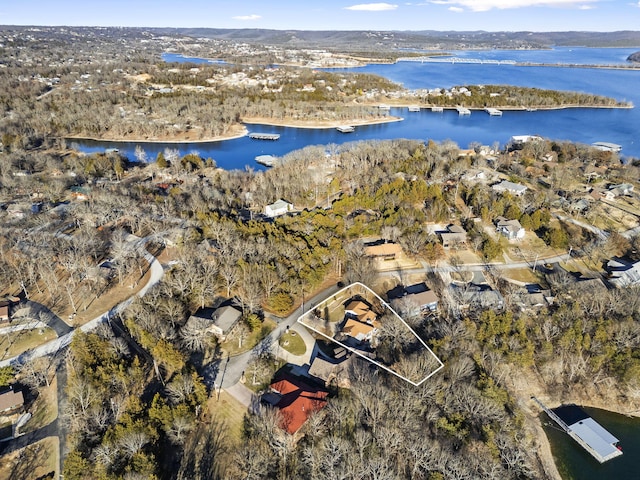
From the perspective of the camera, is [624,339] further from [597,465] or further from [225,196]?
[225,196]

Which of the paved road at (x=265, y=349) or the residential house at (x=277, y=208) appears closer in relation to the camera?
the paved road at (x=265, y=349)

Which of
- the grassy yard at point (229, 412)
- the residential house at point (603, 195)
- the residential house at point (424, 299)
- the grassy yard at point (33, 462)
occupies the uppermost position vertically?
the residential house at point (603, 195)

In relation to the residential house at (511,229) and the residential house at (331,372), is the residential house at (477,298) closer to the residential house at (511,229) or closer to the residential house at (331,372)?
the residential house at (331,372)

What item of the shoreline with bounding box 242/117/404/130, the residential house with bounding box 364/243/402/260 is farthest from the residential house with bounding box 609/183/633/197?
Answer: the shoreline with bounding box 242/117/404/130

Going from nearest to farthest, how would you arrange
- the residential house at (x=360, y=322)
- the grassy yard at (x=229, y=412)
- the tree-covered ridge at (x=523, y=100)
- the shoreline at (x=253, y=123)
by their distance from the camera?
the grassy yard at (x=229, y=412)
the residential house at (x=360, y=322)
the shoreline at (x=253, y=123)
the tree-covered ridge at (x=523, y=100)

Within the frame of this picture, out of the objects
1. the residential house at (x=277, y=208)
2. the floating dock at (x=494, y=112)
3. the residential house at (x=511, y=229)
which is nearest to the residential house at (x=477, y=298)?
the residential house at (x=511, y=229)

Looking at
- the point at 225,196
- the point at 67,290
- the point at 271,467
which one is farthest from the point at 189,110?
the point at 271,467

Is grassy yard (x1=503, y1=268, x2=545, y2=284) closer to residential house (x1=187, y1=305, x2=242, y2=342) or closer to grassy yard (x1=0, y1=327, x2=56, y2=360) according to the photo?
residential house (x1=187, y1=305, x2=242, y2=342)

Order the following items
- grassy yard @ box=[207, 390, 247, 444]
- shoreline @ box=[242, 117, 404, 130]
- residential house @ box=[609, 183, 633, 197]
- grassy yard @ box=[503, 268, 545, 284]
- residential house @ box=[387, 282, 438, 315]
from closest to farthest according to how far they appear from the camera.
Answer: grassy yard @ box=[207, 390, 247, 444]
residential house @ box=[387, 282, 438, 315]
grassy yard @ box=[503, 268, 545, 284]
residential house @ box=[609, 183, 633, 197]
shoreline @ box=[242, 117, 404, 130]
